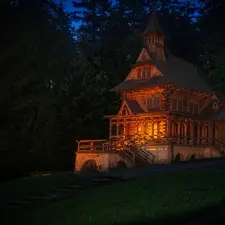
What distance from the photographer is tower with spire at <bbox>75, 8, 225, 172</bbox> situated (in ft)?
133

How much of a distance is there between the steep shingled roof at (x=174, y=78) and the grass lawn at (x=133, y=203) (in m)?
18.6

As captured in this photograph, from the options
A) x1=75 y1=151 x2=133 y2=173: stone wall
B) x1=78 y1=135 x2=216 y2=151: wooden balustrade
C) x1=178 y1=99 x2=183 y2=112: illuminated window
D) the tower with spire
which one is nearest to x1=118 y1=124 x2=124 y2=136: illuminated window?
the tower with spire

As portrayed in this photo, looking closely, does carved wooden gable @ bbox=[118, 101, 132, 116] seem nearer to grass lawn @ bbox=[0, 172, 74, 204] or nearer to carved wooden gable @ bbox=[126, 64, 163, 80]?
carved wooden gable @ bbox=[126, 64, 163, 80]

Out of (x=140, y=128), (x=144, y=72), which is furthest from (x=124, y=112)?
(x=144, y=72)

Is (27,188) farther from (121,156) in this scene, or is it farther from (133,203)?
(121,156)

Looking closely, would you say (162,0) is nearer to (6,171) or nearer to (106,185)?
(6,171)

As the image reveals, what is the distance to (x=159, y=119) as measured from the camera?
1671 inches

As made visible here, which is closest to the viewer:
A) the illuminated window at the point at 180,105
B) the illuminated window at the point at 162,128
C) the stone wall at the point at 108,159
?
the stone wall at the point at 108,159

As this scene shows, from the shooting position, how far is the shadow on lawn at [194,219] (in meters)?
15.8

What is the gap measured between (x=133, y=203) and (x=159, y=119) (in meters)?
22.9

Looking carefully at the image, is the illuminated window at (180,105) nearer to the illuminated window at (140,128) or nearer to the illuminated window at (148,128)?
the illuminated window at (148,128)

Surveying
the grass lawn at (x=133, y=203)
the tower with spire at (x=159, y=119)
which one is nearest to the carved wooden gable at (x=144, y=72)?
the tower with spire at (x=159, y=119)

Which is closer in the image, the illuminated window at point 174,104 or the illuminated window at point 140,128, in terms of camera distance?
the illuminated window at point 174,104

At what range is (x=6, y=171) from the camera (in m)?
44.2
